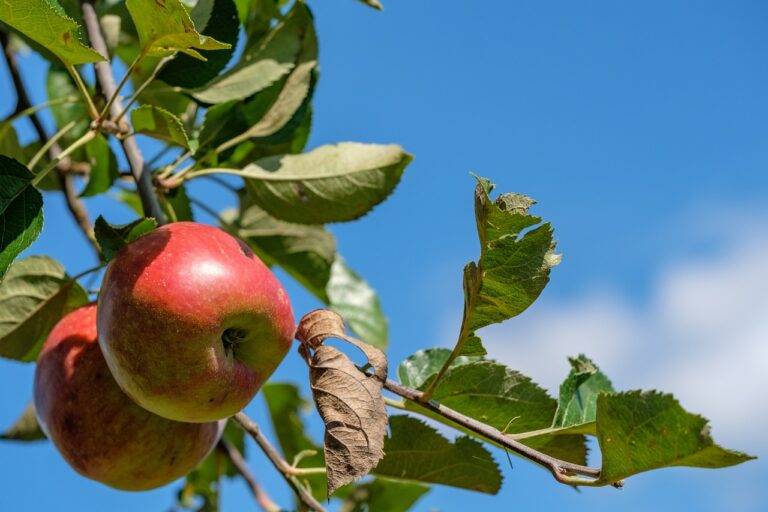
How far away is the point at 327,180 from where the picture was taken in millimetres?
1664

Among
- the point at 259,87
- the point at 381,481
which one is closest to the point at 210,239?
the point at 259,87

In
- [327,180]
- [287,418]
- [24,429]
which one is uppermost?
[327,180]

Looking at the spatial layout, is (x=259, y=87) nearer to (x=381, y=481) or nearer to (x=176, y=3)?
(x=176, y=3)

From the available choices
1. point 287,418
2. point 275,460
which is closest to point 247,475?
point 287,418

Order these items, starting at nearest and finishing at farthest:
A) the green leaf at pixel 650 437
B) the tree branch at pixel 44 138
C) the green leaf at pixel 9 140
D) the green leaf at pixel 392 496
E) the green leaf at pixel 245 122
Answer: the green leaf at pixel 650 437 < the green leaf at pixel 245 122 < the green leaf at pixel 9 140 < the tree branch at pixel 44 138 < the green leaf at pixel 392 496

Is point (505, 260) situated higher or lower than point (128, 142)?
higher

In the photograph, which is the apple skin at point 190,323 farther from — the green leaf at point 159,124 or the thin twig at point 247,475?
the thin twig at point 247,475

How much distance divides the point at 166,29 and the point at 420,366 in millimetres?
655

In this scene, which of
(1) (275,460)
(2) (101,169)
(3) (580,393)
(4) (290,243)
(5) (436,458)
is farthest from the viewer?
(4) (290,243)

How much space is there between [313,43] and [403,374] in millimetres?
700

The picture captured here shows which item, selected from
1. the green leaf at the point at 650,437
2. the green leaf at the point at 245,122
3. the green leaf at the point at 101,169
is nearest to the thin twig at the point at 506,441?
the green leaf at the point at 650,437

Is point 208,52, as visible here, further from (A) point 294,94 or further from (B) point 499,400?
(B) point 499,400

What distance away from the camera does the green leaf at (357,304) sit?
94.4 inches

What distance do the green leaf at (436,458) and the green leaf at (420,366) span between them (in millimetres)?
82
